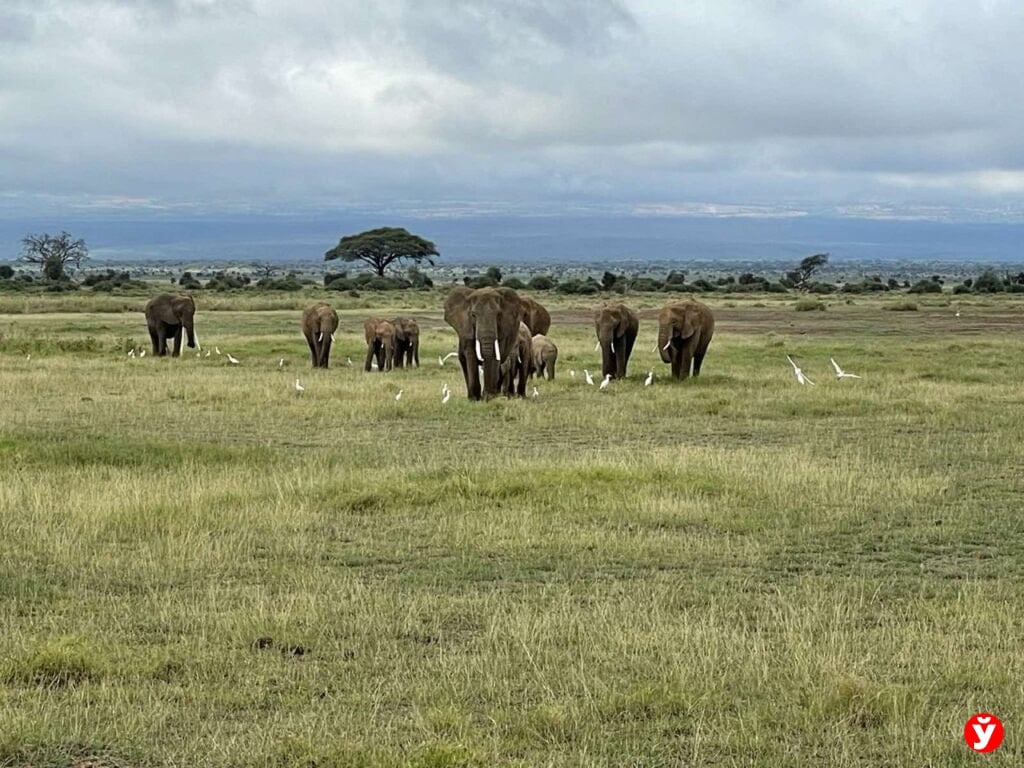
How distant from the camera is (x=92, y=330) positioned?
145 feet

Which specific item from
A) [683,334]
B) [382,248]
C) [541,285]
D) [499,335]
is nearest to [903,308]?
[541,285]

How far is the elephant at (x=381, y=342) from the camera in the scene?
29438mm

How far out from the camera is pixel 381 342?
97.0 ft

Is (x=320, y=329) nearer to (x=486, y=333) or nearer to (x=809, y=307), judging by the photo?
(x=486, y=333)

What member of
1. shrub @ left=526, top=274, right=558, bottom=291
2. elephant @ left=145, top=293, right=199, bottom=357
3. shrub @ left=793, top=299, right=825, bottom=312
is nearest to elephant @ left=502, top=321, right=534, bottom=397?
elephant @ left=145, top=293, right=199, bottom=357

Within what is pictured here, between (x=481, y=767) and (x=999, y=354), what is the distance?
30660 millimetres

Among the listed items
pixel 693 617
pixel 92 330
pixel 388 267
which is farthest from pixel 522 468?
pixel 388 267

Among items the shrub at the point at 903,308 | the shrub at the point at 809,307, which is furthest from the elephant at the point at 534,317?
the shrub at the point at 903,308

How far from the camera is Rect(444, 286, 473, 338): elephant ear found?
23016mm

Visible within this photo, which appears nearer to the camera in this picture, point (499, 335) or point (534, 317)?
point (499, 335)

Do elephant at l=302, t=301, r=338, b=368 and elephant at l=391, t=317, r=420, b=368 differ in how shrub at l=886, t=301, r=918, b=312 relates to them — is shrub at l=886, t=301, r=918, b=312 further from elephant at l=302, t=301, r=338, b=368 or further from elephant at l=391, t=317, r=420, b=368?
elephant at l=302, t=301, r=338, b=368

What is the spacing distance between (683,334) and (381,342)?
23.2ft

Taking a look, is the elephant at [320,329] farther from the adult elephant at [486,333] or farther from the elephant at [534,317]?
the adult elephant at [486,333]

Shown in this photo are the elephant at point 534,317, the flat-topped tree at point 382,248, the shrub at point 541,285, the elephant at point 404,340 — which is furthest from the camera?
the flat-topped tree at point 382,248
